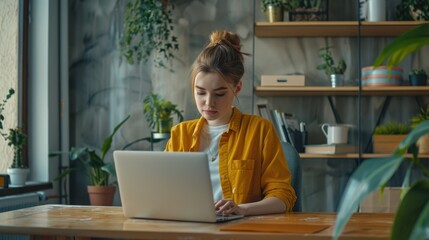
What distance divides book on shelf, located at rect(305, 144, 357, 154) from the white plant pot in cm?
160

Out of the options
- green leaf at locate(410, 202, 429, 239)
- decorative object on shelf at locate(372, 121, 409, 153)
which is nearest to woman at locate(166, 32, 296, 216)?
green leaf at locate(410, 202, 429, 239)

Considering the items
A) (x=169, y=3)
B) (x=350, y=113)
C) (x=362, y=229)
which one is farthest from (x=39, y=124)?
(x=362, y=229)

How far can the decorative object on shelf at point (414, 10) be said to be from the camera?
4.02m

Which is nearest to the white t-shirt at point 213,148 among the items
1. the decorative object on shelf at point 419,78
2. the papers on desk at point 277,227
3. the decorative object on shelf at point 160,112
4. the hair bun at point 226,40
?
the hair bun at point 226,40

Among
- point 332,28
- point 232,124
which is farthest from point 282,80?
point 232,124

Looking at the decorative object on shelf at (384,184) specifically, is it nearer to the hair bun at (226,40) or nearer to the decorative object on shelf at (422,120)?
the hair bun at (226,40)

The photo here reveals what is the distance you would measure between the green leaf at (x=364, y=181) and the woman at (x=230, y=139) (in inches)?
44.6

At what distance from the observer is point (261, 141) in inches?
94.0

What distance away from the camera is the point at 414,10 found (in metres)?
4.04

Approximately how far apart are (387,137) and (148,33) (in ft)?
5.01

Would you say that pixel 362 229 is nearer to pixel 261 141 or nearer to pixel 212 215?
pixel 212 215

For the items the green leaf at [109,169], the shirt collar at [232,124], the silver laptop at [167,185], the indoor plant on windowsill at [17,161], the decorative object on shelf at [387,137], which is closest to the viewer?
the silver laptop at [167,185]

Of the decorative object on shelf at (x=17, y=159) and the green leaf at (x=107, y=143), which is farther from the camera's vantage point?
the green leaf at (x=107, y=143)

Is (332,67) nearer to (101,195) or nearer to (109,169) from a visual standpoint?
(109,169)
